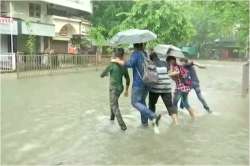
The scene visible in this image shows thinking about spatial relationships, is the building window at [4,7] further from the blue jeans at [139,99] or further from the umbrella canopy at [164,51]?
the blue jeans at [139,99]

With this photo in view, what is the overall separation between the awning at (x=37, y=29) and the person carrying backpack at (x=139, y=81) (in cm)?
2367

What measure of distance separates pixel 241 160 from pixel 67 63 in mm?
24585

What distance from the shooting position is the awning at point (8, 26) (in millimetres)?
28094

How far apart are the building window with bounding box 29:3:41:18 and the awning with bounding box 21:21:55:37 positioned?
1.44 metres

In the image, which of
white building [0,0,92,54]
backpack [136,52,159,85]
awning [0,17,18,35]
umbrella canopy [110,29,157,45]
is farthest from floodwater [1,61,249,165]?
white building [0,0,92,54]

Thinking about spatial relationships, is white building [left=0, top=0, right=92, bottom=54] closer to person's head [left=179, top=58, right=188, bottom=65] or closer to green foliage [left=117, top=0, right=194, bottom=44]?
green foliage [left=117, top=0, right=194, bottom=44]

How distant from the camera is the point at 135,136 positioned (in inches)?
356

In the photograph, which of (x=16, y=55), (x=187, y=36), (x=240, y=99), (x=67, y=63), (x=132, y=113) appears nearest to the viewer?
(x=132, y=113)

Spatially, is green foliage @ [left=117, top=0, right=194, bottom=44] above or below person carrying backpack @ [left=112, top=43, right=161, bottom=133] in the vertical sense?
above

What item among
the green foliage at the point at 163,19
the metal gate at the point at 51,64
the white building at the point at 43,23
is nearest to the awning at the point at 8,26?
the white building at the point at 43,23

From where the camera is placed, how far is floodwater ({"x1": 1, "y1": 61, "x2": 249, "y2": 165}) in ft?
24.2

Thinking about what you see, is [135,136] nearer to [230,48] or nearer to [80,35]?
[80,35]

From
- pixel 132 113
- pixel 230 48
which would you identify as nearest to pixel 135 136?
pixel 132 113

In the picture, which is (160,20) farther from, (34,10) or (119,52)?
(119,52)
